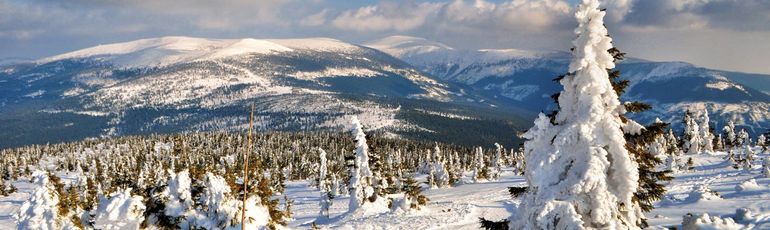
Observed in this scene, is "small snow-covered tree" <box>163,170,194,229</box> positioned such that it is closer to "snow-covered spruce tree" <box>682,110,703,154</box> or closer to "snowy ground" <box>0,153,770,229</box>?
"snowy ground" <box>0,153,770,229</box>

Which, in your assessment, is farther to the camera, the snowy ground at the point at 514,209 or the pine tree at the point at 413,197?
the pine tree at the point at 413,197

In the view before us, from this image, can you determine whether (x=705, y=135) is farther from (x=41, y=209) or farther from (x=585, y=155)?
(x=41, y=209)

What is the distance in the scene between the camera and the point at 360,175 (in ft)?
201

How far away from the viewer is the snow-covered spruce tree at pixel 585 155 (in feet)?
45.5

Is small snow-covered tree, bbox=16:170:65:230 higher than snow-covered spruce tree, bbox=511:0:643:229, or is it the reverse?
snow-covered spruce tree, bbox=511:0:643:229

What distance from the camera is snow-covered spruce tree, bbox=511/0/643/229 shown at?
13867mm

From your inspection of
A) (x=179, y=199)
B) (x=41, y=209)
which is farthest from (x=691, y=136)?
(x=41, y=209)

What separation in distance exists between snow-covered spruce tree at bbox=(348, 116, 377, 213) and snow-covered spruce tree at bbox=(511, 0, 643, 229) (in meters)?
45.2

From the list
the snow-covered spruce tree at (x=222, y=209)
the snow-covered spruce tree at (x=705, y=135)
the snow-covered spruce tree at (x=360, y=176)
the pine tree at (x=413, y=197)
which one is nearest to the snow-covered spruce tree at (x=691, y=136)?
the snow-covered spruce tree at (x=705, y=135)

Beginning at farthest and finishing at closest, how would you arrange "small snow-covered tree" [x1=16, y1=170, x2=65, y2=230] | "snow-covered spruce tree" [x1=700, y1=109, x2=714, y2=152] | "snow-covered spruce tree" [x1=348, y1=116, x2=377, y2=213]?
"snow-covered spruce tree" [x1=700, y1=109, x2=714, y2=152], "snow-covered spruce tree" [x1=348, y1=116, x2=377, y2=213], "small snow-covered tree" [x1=16, y1=170, x2=65, y2=230]

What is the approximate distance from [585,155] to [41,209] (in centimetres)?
2781

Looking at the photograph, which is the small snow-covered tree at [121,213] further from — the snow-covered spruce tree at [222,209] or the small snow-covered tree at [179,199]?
the snow-covered spruce tree at [222,209]

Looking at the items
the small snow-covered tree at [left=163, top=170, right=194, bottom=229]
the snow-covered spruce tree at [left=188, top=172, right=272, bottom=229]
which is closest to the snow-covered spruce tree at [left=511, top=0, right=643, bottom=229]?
the snow-covered spruce tree at [left=188, top=172, right=272, bottom=229]

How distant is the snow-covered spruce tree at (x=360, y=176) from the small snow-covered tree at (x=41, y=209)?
1339 inches
